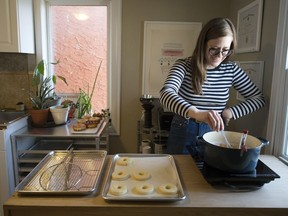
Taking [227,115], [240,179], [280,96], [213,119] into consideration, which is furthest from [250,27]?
[240,179]

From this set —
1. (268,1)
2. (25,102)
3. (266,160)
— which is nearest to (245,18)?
(268,1)

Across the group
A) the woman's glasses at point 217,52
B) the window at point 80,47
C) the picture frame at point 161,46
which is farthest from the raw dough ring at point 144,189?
the window at point 80,47

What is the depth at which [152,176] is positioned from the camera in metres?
0.88

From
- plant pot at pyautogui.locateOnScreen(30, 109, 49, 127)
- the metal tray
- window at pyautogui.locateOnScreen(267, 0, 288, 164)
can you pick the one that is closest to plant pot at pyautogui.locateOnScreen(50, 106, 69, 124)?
plant pot at pyautogui.locateOnScreen(30, 109, 49, 127)

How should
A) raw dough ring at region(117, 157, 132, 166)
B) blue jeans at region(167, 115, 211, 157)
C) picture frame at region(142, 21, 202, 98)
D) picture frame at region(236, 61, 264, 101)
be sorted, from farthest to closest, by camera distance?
picture frame at region(142, 21, 202, 98), picture frame at region(236, 61, 264, 101), blue jeans at region(167, 115, 211, 157), raw dough ring at region(117, 157, 132, 166)

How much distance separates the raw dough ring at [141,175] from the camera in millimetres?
850

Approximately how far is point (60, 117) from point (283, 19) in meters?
1.74

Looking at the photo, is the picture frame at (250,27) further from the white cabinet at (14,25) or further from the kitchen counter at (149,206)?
the white cabinet at (14,25)

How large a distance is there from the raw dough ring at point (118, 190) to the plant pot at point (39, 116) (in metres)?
1.49

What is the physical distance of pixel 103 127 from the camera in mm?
2111

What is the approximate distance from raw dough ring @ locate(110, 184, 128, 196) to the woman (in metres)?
0.40

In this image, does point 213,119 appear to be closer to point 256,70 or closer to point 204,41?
point 204,41

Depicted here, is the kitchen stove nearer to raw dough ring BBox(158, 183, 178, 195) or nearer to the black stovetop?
the black stovetop

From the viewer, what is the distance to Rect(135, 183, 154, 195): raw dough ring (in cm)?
77
